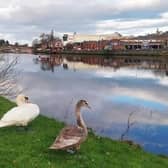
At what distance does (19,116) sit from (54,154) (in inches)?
105

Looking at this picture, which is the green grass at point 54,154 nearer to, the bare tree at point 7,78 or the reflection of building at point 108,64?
the bare tree at point 7,78

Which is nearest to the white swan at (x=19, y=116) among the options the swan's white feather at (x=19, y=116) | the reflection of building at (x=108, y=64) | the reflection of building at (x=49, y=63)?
the swan's white feather at (x=19, y=116)

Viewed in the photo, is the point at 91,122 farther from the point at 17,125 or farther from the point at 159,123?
the point at 17,125

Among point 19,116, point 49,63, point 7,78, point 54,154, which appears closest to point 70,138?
point 54,154

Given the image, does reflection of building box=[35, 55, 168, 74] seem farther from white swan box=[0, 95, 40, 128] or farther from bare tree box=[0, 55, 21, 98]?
white swan box=[0, 95, 40, 128]

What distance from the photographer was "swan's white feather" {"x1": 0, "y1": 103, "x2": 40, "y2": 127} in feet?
40.1

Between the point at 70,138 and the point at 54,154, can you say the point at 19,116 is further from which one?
the point at 70,138

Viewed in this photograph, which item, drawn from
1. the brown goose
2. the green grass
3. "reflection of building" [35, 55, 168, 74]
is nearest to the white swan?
the green grass

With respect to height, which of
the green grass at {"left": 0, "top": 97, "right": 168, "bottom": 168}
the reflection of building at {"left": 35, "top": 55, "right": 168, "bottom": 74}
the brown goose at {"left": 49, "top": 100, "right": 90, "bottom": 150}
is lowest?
the reflection of building at {"left": 35, "top": 55, "right": 168, "bottom": 74}

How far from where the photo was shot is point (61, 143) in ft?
32.1

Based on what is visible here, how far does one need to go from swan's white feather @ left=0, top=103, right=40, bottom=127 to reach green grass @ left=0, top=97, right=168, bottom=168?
367 millimetres

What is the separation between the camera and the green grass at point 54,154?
31.8ft

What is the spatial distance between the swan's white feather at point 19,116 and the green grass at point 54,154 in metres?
0.37

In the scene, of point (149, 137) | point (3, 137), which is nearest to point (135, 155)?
point (3, 137)
